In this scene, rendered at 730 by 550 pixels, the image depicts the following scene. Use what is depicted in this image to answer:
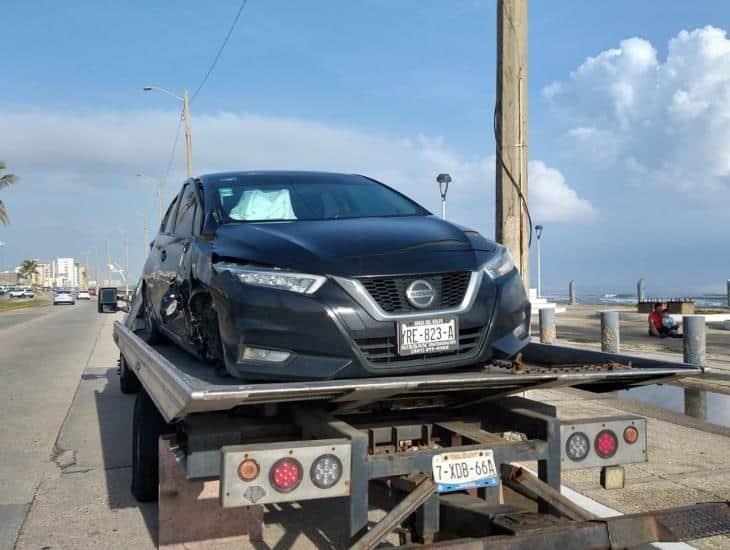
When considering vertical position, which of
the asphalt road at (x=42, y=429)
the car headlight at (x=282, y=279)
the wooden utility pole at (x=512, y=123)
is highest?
the wooden utility pole at (x=512, y=123)

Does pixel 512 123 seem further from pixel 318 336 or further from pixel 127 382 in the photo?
pixel 127 382

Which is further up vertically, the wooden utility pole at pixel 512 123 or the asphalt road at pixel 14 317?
the wooden utility pole at pixel 512 123

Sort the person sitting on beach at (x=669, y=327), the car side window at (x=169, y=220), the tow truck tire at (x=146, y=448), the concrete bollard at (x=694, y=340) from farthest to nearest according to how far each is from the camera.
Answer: the person sitting on beach at (x=669, y=327)
the concrete bollard at (x=694, y=340)
the car side window at (x=169, y=220)
the tow truck tire at (x=146, y=448)

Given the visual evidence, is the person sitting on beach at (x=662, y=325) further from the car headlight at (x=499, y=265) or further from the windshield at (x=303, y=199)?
the car headlight at (x=499, y=265)

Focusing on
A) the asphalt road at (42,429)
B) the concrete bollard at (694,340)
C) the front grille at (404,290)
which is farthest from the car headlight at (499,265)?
the concrete bollard at (694,340)

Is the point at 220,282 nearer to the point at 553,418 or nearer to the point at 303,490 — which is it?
the point at 303,490

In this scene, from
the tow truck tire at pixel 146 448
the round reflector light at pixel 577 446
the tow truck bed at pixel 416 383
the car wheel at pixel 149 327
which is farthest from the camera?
the car wheel at pixel 149 327

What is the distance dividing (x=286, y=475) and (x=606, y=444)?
1.76 meters

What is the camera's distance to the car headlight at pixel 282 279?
3623 millimetres

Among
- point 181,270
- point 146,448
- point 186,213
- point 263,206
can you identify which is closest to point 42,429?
point 146,448

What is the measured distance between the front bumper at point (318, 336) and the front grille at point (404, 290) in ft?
0.21

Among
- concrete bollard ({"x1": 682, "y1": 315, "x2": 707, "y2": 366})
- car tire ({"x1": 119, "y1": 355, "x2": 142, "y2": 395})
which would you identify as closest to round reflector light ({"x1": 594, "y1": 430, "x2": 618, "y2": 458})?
concrete bollard ({"x1": 682, "y1": 315, "x2": 707, "y2": 366})

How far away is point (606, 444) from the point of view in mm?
4059

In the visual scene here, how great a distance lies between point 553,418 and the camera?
3953mm
